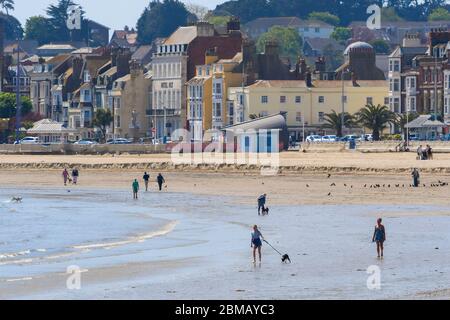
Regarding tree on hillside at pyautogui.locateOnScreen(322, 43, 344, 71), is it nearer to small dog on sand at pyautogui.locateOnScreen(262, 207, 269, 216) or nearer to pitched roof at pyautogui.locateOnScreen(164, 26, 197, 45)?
pitched roof at pyautogui.locateOnScreen(164, 26, 197, 45)

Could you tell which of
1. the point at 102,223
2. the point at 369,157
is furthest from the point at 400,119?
the point at 102,223

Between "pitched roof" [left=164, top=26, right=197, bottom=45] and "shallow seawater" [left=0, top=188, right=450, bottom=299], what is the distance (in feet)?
185

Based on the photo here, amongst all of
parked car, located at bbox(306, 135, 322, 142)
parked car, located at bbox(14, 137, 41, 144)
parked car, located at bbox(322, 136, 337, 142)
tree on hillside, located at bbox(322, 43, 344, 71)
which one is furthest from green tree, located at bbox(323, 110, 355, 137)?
tree on hillside, located at bbox(322, 43, 344, 71)

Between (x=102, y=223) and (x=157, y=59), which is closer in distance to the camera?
(x=102, y=223)

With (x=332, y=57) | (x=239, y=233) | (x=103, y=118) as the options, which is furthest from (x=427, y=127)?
(x=332, y=57)

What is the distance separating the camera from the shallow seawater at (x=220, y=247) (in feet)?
109

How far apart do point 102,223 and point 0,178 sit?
32562mm

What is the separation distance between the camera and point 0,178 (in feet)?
270

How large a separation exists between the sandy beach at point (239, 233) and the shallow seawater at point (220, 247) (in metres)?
0.05

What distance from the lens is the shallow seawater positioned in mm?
33094

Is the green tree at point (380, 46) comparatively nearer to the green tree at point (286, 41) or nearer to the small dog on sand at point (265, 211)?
the green tree at point (286, 41)

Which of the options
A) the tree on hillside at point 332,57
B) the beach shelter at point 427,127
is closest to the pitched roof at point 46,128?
the beach shelter at point 427,127
